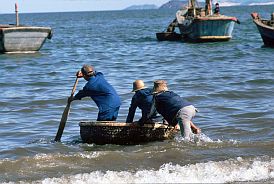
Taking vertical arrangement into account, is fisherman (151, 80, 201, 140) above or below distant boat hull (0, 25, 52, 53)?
above

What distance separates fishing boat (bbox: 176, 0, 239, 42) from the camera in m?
33.2

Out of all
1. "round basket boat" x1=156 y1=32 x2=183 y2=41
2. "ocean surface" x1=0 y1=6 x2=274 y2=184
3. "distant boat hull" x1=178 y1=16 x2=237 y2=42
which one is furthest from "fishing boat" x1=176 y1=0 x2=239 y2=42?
"ocean surface" x1=0 y1=6 x2=274 y2=184

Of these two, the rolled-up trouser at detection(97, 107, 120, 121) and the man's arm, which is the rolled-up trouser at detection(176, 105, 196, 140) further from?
the rolled-up trouser at detection(97, 107, 120, 121)

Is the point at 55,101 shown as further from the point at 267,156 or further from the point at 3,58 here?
the point at 3,58

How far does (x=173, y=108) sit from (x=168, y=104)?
10cm

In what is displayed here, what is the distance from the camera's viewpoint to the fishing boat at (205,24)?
33.2 metres

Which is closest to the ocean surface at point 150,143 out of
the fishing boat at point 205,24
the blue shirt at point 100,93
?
the blue shirt at point 100,93

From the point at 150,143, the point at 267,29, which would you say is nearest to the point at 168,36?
the point at 267,29

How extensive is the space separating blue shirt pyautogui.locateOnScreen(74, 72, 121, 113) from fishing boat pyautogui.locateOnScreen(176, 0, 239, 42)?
2355cm

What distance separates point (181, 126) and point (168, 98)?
470 millimetres

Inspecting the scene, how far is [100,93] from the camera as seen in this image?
9.87m

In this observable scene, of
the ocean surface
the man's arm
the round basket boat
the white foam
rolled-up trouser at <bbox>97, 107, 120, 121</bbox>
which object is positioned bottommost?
the round basket boat

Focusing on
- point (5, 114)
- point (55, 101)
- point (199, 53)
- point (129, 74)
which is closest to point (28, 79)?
point (129, 74)

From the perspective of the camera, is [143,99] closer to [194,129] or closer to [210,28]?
[194,129]
